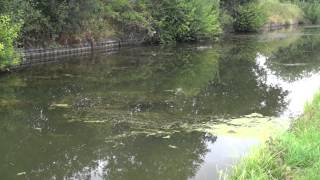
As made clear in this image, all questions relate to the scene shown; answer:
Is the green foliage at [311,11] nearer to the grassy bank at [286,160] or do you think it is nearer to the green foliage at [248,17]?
the green foliage at [248,17]

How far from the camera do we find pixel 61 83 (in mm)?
18234

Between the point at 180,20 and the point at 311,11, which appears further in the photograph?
the point at 311,11

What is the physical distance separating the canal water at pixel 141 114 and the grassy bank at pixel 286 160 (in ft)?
3.86

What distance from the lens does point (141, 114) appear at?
13328 mm

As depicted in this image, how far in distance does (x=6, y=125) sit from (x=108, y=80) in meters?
6.88

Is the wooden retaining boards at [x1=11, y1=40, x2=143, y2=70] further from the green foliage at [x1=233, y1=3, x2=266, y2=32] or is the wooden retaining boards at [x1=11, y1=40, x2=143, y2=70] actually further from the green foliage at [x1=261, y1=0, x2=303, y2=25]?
the green foliage at [x1=261, y1=0, x2=303, y2=25]

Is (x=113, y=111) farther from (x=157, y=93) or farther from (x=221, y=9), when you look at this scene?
(x=221, y=9)

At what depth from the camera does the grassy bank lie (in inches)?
290

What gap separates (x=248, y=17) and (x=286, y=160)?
38.4 meters

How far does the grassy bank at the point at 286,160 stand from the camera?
7.38 metres

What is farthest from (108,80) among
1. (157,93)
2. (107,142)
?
(107,142)

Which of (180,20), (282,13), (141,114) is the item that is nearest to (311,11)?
(282,13)

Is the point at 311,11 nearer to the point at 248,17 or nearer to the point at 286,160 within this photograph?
the point at 248,17

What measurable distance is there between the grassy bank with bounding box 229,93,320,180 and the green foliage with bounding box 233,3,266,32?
36.8 m
